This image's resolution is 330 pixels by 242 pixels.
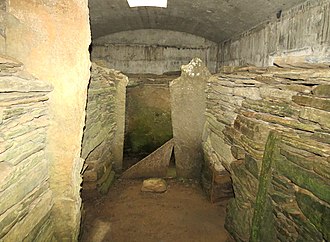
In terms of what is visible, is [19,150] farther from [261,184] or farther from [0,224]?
[261,184]

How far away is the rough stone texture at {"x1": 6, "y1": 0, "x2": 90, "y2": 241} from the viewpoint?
105 inches

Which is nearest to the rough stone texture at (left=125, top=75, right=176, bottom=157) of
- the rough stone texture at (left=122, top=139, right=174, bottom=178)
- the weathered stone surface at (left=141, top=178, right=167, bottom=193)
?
the rough stone texture at (left=122, top=139, right=174, bottom=178)

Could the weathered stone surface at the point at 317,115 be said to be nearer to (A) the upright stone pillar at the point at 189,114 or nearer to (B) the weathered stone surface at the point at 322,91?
(B) the weathered stone surface at the point at 322,91

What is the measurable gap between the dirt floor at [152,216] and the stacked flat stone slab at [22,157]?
1.35 metres

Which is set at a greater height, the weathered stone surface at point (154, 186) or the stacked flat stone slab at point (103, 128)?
the stacked flat stone slab at point (103, 128)

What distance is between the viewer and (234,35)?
760 cm

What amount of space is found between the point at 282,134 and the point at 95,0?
5459 millimetres

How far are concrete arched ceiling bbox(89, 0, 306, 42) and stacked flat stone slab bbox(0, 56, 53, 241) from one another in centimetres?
443

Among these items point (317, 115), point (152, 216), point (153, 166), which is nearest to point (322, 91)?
point (317, 115)

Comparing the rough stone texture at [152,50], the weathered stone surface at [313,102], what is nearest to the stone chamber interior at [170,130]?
the weathered stone surface at [313,102]

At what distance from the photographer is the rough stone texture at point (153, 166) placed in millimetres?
6078

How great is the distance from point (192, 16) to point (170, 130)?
3.51 m

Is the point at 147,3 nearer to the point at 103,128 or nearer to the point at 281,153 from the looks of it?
the point at 103,128

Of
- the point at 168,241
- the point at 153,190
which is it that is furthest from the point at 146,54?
the point at 168,241
